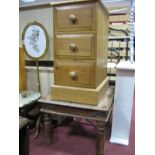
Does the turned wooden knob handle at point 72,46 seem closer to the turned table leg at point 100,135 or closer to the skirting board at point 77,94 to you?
the skirting board at point 77,94

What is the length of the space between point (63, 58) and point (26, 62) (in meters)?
0.76

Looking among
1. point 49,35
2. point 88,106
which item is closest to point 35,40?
point 49,35

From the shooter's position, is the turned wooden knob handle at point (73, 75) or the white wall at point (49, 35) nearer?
the turned wooden knob handle at point (73, 75)

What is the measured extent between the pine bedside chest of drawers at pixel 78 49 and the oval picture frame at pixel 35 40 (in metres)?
0.39

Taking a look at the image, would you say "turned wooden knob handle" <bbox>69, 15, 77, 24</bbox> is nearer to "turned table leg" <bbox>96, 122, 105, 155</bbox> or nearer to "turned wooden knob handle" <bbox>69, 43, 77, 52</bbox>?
"turned wooden knob handle" <bbox>69, 43, 77, 52</bbox>

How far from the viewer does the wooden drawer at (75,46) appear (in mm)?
1350

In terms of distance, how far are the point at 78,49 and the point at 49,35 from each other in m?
0.60

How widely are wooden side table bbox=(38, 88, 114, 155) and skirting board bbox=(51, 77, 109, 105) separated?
4 centimetres

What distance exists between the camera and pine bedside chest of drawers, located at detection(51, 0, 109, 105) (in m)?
1.33

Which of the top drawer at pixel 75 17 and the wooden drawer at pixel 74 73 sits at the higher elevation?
the top drawer at pixel 75 17

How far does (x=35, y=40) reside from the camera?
1.84 metres

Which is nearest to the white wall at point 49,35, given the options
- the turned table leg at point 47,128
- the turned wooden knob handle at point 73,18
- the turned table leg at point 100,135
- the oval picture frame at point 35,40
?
the oval picture frame at point 35,40
